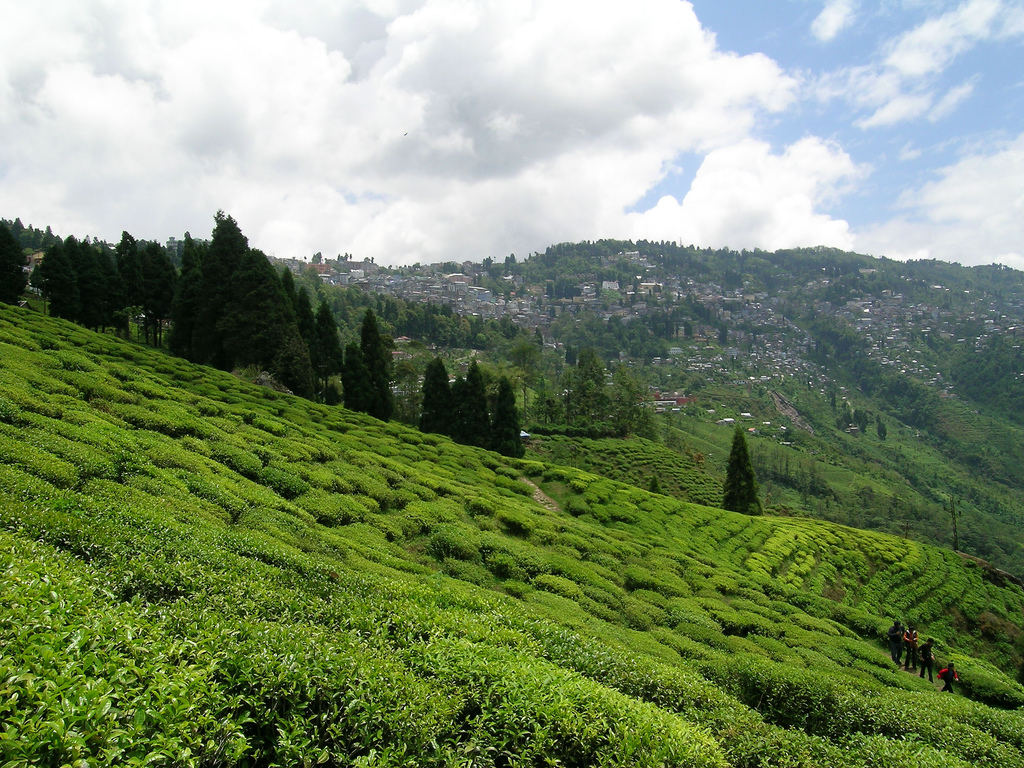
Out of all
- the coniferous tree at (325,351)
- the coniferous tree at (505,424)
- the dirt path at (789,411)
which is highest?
the dirt path at (789,411)

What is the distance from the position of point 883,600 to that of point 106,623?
36714 mm

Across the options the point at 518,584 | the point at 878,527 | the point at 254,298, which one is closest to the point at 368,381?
the point at 254,298

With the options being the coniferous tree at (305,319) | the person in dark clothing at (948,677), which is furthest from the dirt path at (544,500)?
the coniferous tree at (305,319)

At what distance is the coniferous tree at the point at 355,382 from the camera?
42.4 m

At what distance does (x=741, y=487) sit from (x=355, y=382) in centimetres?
3303

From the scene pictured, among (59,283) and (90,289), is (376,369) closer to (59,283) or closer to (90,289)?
(90,289)

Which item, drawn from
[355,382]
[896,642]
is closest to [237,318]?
[355,382]

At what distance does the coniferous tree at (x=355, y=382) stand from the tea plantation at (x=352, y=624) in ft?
62.4

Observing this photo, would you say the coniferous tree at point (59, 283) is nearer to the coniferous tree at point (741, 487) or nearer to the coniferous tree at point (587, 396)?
the coniferous tree at point (587, 396)

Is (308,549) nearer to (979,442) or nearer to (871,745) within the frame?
(871,745)

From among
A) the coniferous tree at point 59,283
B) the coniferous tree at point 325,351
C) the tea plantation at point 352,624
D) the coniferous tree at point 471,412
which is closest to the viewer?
the tea plantation at point 352,624

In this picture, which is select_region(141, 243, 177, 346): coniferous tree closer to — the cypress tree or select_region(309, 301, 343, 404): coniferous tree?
the cypress tree

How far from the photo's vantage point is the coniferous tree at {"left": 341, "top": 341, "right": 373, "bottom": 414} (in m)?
42.4

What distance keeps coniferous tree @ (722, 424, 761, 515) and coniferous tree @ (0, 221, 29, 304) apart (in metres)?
58.6
